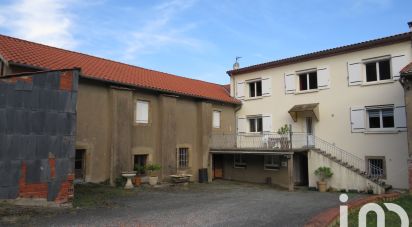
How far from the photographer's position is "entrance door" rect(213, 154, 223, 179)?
22.1 meters

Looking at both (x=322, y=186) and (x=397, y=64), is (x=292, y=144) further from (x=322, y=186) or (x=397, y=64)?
(x=397, y=64)

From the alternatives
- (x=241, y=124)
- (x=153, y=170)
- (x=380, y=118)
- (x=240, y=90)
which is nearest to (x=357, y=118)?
(x=380, y=118)

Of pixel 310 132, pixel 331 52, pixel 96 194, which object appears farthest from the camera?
pixel 310 132

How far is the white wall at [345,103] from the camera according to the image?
15789 mm

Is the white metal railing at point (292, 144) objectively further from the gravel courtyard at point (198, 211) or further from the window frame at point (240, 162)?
the gravel courtyard at point (198, 211)

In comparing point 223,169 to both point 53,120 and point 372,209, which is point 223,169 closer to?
point 372,209

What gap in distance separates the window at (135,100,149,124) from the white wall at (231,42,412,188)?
24.1 ft

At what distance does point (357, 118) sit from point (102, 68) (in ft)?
42.5

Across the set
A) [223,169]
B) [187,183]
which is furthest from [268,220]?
[223,169]

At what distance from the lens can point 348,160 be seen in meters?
17.4

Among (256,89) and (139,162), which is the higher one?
(256,89)

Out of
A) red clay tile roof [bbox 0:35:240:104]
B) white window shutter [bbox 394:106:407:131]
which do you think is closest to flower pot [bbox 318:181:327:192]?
white window shutter [bbox 394:106:407:131]

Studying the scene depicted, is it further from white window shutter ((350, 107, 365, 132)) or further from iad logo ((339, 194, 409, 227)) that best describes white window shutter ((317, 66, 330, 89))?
iad logo ((339, 194, 409, 227))

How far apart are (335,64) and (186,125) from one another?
8732 mm
